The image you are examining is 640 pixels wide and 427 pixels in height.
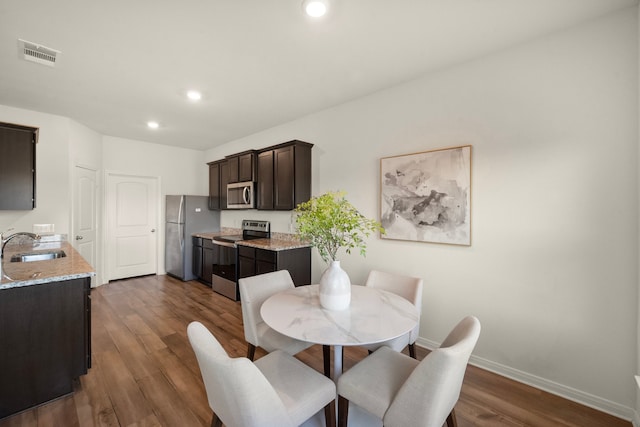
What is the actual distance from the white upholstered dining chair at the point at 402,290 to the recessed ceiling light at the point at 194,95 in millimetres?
2716

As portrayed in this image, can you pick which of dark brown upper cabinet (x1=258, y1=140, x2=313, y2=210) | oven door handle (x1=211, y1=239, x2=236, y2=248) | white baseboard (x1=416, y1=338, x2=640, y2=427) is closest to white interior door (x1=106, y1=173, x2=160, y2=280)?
oven door handle (x1=211, y1=239, x2=236, y2=248)

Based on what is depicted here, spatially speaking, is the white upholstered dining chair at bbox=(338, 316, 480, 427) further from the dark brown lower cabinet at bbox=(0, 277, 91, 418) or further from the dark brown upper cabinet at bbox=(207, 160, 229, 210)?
the dark brown upper cabinet at bbox=(207, 160, 229, 210)

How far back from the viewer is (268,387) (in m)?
1.12

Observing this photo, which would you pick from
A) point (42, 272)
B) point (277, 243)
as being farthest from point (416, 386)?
point (277, 243)

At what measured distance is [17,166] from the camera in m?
3.10

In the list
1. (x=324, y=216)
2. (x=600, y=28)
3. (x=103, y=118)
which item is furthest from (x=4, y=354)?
(x=600, y=28)

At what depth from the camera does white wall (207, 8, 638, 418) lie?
5.98ft

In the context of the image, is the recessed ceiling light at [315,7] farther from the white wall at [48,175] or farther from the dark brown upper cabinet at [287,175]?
the white wall at [48,175]

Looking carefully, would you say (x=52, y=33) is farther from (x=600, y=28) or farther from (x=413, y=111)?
(x=600, y=28)

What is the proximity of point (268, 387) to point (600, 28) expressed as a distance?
300cm

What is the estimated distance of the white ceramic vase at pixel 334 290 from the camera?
65.5 inches

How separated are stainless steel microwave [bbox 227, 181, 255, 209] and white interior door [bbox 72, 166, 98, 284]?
2.17 meters

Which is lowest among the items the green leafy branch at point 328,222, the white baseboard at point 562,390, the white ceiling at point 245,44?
the white baseboard at point 562,390

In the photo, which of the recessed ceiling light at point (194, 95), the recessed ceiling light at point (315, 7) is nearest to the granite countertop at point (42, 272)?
the recessed ceiling light at point (194, 95)
